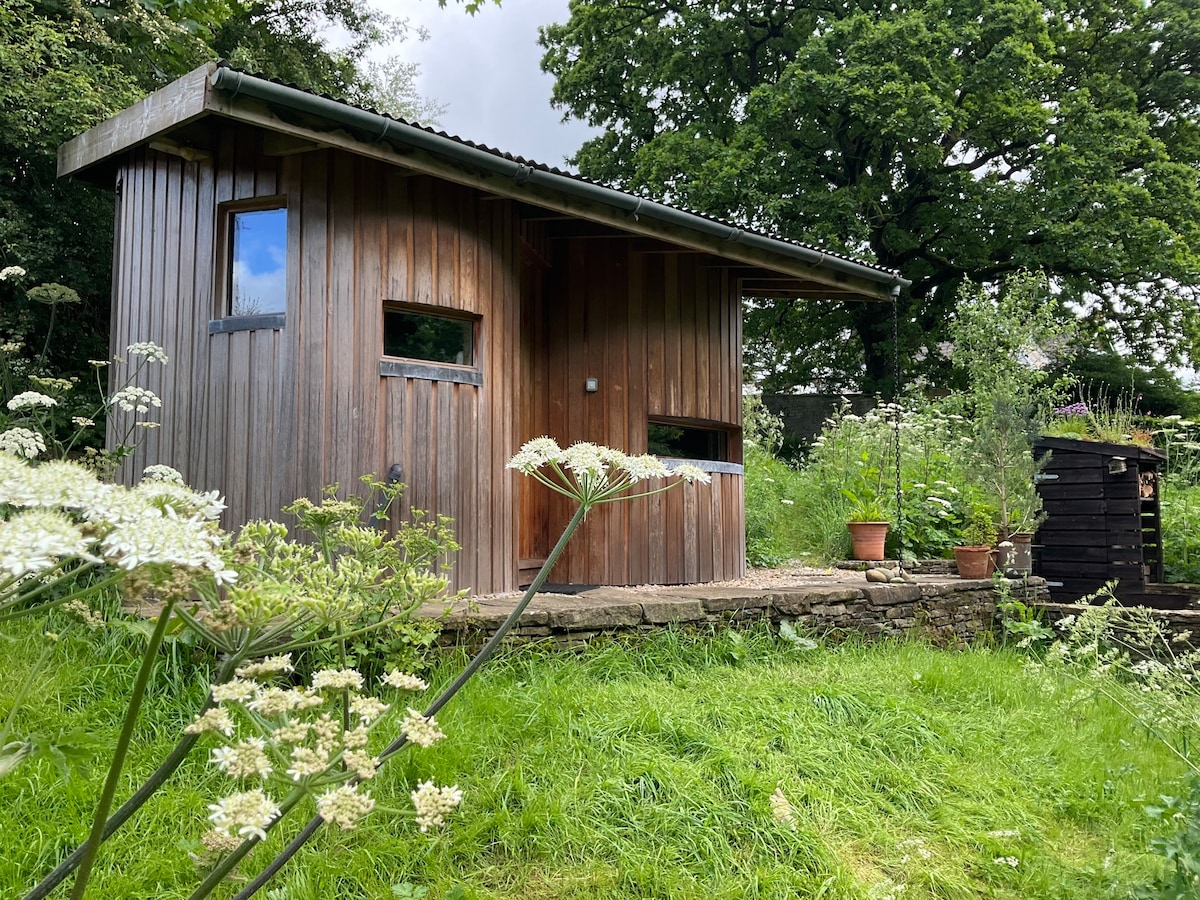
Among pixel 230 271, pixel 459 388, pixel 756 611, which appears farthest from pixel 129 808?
pixel 230 271

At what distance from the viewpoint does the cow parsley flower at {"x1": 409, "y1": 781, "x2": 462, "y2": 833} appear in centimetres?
120

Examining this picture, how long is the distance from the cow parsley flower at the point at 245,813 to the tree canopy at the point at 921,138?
18567 mm

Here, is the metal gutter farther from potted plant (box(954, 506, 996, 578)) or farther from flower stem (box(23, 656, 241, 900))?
flower stem (box(23, 656, 241, 900))

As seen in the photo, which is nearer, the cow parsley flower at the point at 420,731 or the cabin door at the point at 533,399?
the cow parsley flower at the point at 420,731

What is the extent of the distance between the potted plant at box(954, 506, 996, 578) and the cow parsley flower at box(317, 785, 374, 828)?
856 centimetres

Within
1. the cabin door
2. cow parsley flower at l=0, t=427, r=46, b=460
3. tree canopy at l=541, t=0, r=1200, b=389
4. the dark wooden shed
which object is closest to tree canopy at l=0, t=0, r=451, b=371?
the cabin door

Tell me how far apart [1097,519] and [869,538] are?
280 cm

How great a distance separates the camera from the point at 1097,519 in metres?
10.0

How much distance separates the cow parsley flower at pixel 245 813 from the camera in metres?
1.00

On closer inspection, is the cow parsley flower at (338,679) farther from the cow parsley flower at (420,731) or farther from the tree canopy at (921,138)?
the tree canopy at (921,138)

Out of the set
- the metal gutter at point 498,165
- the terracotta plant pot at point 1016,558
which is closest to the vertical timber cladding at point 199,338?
the metal gutter at point 498,165

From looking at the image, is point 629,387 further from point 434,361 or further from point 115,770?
point 115,770

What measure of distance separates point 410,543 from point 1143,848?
141 inches

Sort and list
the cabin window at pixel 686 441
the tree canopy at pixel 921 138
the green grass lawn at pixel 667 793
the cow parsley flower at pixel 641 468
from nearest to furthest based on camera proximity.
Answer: the cow parsley flower at pixel 641 468 < the green grass lawn at pixel 667 793 < the cabin window at pixel 686 441 < the tree canopy at pixel 921 138
